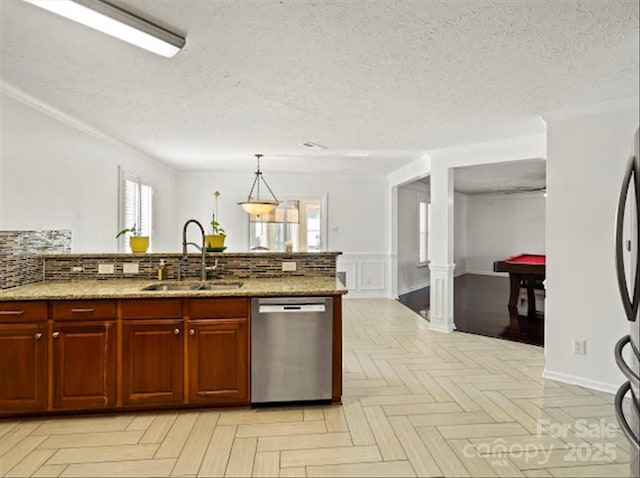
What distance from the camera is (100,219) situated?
4305 mm

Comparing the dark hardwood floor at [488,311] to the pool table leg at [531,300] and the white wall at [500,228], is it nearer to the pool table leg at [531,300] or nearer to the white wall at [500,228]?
→ the pool table leg at [531,300]

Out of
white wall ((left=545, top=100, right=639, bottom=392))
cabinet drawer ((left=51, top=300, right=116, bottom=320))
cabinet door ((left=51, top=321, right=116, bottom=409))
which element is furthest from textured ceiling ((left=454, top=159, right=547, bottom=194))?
cabinet door ((left=51, top=321, right=116, bottom=409))

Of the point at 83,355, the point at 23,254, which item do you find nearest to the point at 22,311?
the point at 83,355

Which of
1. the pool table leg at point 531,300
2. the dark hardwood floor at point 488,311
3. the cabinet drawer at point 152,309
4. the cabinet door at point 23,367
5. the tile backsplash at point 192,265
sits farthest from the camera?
the pool table leg at point 531,300

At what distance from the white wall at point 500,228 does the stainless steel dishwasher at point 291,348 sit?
29.0 ft

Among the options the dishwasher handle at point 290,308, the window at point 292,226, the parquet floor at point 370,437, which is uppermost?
the window at point 292,226

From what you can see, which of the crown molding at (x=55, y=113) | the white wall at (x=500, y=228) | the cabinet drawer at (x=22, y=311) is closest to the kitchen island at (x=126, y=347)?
the cabinet drawer at (x=22, y=311)

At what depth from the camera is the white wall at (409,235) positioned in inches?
313

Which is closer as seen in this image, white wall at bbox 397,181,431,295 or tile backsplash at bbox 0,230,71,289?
tile backsplash at bbox 0,230,71,289

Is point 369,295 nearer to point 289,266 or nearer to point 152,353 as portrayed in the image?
point 289,266

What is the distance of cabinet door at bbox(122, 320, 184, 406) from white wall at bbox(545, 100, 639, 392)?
3.09 m

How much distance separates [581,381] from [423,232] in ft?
18.5

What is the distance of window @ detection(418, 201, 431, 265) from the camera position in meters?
8.68

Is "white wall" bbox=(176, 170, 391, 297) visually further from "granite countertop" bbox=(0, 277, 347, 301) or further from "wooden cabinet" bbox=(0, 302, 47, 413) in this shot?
"wooden cabinet" bbox=(0, 302, 47, 413)
